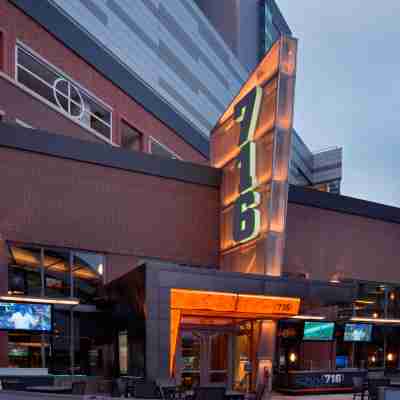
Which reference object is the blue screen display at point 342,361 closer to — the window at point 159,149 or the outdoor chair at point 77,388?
the window at point 159,149

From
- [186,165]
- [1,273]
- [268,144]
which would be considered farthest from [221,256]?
[1,273]

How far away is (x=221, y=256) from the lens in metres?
23.9

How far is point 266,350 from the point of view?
2030 centimetres

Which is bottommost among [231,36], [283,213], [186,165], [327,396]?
[327,396]

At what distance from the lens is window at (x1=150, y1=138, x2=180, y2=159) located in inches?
1388

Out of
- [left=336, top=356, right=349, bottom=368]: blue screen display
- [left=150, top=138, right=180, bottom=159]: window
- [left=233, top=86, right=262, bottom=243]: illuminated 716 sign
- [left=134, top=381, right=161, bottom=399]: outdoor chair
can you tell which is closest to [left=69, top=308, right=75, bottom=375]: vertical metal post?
[left=134, top=381, right=161, bottom=399]: outdoor chair

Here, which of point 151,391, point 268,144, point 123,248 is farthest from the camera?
point 123,248

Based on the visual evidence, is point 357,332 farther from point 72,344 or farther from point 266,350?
point 72,344

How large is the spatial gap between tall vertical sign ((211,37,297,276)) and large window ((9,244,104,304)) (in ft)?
18.1

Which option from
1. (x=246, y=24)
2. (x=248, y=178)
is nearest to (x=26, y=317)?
(x=248, y=178)

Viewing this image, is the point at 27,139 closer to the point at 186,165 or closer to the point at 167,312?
the point at 186,165

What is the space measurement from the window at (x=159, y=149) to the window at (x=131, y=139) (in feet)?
3.43

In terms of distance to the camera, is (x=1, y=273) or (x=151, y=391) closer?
(x=151, y=391)

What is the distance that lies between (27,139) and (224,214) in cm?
862
